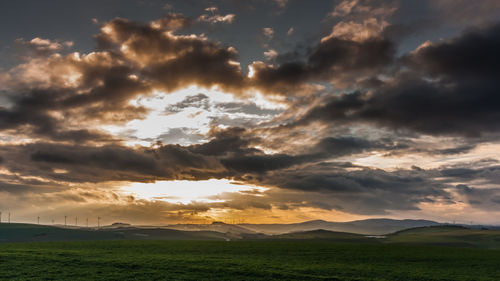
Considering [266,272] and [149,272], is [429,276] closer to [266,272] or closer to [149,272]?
[266,272]

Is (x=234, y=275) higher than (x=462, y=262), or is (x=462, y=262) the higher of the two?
(x=234, y=275)

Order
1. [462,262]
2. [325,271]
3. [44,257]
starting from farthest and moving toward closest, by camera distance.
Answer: [462,262]
[44,257]
[325,271]

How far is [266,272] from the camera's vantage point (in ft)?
180

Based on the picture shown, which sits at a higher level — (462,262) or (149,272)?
(149,272)

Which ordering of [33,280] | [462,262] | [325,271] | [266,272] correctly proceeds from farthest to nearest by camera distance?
[462,262] < [325,271] < [266,272] < [33,280]

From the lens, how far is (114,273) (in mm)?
51375

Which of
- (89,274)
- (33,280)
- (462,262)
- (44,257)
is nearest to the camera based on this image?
(33,280)

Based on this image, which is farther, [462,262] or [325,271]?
[462,262]

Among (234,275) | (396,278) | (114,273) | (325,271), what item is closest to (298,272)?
(325,271)

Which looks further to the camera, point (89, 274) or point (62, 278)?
point (89, 274)

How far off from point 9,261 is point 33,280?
59.9 ft

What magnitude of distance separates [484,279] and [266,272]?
114 ft

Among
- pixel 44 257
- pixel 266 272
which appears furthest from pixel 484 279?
pixel 44 257

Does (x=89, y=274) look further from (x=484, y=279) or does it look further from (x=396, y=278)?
(x=484, y=279)
